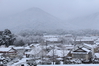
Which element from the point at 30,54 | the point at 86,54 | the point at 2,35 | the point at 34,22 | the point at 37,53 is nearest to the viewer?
the point at 86,54

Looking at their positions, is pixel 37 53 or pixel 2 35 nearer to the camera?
pixel 37 53

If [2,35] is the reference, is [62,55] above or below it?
below

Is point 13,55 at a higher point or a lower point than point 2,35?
lower

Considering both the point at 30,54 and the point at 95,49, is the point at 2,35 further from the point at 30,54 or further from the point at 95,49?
the point at 95,49

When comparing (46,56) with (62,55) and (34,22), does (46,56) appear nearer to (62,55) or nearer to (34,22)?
(62,55)

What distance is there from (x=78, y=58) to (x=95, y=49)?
235 inches

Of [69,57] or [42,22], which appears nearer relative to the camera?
[69,57]

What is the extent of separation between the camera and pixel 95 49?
26.8m

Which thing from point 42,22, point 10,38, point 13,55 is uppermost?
point 42,22

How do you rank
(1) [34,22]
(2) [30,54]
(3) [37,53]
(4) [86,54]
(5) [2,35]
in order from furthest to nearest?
(1) [34,22] → (5) [2,35] → (2) [30,54] → (3) [37,53] → (4) [86,54]

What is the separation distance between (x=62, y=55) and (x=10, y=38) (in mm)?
18862

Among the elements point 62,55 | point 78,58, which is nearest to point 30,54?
point 62,55

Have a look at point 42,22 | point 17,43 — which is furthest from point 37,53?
point 42,22

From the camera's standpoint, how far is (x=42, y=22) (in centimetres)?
16000
